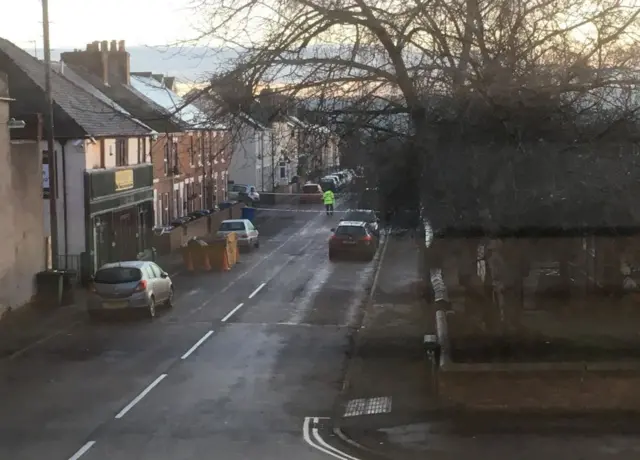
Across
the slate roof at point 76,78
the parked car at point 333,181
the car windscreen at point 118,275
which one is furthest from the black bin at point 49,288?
the slate roof at point 76,78

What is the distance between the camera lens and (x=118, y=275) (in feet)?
74.0

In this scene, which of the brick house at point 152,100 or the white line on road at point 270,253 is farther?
the brick house at point 152,100

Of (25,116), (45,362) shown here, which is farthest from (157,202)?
(45,362)

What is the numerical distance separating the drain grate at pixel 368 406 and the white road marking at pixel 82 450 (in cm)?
343

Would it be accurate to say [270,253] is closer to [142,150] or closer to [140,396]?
[142,150]

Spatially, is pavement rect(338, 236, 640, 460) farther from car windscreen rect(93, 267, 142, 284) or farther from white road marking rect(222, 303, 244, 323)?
car windscreen rect(93, 267, 142, 284)

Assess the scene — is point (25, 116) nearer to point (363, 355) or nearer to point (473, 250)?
point (363, 355)

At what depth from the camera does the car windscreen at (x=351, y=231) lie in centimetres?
3625

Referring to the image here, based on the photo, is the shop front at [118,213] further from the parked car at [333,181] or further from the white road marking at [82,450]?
the white road marking at [82,450]

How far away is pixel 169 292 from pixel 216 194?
105 feet

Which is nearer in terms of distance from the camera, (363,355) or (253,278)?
(363,355)

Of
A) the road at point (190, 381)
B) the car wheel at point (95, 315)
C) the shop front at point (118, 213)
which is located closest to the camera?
the road at point (190, 381)

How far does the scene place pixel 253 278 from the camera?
103 feet

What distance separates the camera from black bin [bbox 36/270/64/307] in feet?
81.4
